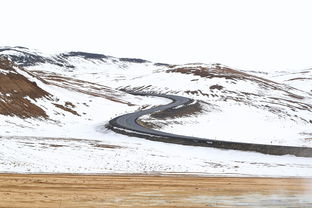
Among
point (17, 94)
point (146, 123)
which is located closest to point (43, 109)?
point (17, 94)

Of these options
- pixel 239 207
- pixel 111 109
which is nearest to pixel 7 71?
pixel 111 109

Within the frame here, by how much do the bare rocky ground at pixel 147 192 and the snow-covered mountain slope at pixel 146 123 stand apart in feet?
18.4

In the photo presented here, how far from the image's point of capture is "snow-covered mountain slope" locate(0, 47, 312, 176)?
81.7ft

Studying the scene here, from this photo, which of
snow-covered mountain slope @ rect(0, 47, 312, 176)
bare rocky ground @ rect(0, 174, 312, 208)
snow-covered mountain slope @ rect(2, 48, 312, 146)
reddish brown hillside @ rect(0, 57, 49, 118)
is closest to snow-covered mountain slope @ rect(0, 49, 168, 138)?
reddish brown hillside @ rect(0, 57, 49, 118)

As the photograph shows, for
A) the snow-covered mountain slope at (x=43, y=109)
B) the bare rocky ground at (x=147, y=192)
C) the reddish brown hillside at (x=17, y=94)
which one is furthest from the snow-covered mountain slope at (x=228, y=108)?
the bare rocky ground at (x=147, y=192)

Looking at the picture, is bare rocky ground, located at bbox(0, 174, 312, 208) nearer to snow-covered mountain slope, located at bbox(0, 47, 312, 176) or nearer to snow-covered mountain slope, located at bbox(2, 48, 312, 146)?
snow-covered mountain slope, located at bbox(0, 47, 312, 176)

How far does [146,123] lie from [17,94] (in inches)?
852

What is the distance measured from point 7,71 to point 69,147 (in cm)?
4550

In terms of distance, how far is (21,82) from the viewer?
69.7 meters

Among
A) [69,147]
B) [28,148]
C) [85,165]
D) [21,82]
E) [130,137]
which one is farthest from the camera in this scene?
[21,82]

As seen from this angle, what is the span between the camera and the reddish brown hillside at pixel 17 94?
5681cm

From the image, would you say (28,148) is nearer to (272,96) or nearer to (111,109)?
(111,109)

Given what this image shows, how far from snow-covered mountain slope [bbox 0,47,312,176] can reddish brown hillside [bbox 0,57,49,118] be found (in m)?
0.21

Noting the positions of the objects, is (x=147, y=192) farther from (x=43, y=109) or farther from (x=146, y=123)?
(x=43, y=109)
